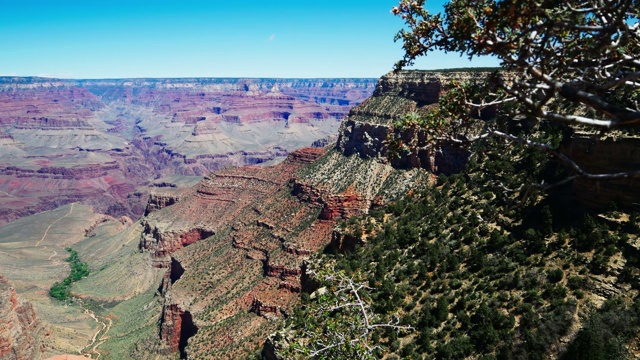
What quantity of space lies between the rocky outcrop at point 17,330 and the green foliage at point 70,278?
115 feet

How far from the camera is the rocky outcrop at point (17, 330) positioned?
50.1m

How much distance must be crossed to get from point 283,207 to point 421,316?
48.6m

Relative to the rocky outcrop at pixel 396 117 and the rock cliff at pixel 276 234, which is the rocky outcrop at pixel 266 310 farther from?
the rocky outcrop at pixel 396 117

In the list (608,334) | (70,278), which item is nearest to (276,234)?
(608,334)

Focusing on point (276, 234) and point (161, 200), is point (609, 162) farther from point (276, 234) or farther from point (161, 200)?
point (161, 200)

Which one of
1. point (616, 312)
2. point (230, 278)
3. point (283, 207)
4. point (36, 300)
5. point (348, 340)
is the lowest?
point (36, 300)

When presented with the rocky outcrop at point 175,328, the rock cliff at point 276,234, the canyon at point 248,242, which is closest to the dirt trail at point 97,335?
the canyon at point 248,242

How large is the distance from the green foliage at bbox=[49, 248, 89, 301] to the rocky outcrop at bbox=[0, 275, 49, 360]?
115 ft

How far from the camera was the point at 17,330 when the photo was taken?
5225 cm

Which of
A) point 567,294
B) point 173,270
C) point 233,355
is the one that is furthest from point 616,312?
point 173,270

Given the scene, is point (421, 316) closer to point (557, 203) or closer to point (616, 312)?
point (616, 312)

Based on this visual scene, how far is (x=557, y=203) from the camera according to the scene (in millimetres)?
26656

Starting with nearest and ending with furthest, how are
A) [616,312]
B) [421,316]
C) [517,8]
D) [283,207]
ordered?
1. [517,8]
2. [616,312]
3. [421,316]
4. [283,207]

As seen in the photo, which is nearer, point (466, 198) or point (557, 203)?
point (557, 203)
